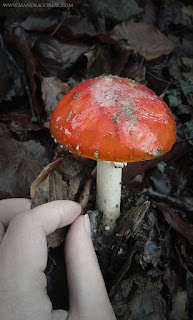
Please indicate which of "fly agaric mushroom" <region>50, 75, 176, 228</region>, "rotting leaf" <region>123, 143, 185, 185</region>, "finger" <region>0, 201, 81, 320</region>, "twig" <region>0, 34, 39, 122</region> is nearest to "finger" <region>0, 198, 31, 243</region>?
"finger" <region>0, 201, 81, 320</region>

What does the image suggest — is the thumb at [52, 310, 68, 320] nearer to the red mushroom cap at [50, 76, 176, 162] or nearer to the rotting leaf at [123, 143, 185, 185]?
the red mushroom cap at [50, 76, 176, 162]

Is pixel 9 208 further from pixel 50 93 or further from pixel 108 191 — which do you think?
pixel 50 93

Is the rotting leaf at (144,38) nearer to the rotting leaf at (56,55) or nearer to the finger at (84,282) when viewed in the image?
the rotting leaf at (56,55)

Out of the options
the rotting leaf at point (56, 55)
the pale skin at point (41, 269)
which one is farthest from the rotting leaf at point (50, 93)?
the pale skin at point (41, 269)

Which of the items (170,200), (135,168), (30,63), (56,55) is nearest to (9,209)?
(135,168)

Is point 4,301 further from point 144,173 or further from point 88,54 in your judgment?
point 88,54

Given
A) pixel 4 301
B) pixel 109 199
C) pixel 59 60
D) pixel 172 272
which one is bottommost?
pixel 172 272

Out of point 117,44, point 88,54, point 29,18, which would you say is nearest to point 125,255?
point 88,54

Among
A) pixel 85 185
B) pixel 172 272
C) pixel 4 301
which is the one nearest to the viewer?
pixel 4 301
